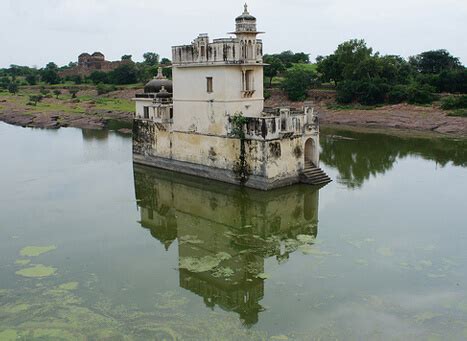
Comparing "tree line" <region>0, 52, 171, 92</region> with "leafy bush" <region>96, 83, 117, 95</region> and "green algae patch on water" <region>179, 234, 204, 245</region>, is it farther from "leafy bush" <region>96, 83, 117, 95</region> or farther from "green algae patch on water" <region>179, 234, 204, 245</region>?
"green algae patch on water" <region>179, 234, 204, 245</region>

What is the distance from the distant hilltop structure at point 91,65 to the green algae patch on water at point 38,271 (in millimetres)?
59167

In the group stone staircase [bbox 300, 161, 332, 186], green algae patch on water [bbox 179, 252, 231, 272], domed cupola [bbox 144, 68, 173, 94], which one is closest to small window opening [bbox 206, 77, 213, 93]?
domed cupola [bbox 144, 68, 173, 94]

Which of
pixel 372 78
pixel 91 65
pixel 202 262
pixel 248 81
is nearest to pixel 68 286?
pixel 202 262

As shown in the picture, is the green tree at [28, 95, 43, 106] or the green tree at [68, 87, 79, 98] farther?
the green tree at [68, 87, 79, 98]

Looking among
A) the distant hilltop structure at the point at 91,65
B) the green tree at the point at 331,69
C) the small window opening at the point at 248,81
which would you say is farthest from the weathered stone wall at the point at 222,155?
the distant hilltop structure at the point at 91,65

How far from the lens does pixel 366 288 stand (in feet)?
34.4

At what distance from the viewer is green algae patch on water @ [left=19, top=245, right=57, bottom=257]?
12.4 meters

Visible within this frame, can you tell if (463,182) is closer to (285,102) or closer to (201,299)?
(201,299)

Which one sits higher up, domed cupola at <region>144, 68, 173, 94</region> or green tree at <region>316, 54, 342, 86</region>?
green tree at <region>316, 54, 342, 86</region>

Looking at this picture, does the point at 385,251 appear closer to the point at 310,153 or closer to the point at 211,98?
the point at 310,153

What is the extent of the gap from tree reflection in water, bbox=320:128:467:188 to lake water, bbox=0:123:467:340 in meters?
0.40

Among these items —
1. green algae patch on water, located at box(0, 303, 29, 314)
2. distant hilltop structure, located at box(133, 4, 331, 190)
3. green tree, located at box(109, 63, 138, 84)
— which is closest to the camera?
green algae patch on water, located at box(0, 303, 29, 314)

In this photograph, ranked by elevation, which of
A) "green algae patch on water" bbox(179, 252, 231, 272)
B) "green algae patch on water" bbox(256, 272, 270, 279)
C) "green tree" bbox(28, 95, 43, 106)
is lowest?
"green algae patch on water" bbox(256, 272, 270, 279)

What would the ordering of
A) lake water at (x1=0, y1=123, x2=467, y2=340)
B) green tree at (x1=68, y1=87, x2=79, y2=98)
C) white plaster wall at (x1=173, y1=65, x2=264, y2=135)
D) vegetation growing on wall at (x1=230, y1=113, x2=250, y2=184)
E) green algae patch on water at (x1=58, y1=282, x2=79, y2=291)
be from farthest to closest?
green tree at (x1=68, y1=87, x2=79, y2=98), white plaster wall at (x1=173, y1=65, x2=264, y2=135), vegetation growing on wall at (x1=230, y1=113, x2=250, y2=184), green algae patch on water at (x1=58, y1=282, x2=79, y2=291), lake water at (x1=0, y1=123, x2=467, y2=340)
